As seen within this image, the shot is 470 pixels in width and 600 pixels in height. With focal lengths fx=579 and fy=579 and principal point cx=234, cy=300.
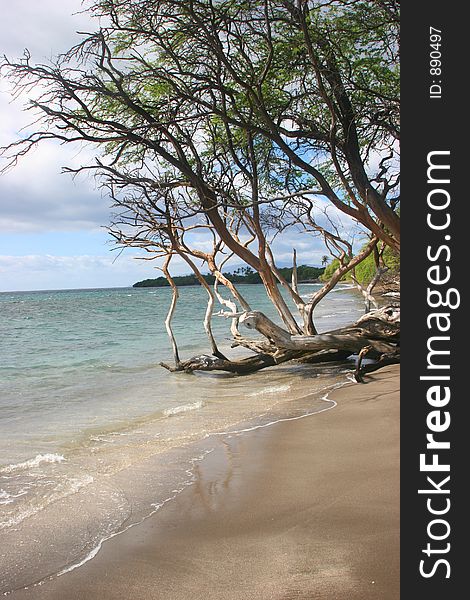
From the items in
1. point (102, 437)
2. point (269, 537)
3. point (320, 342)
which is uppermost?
point (320, 342)

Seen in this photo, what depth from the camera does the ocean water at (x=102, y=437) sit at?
4.52 m

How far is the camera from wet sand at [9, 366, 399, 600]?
3.40 meters

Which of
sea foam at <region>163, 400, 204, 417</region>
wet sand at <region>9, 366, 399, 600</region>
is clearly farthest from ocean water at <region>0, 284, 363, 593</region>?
wet sand at <region>9, 366, 399, 600</region>

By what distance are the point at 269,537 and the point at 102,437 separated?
4.67m

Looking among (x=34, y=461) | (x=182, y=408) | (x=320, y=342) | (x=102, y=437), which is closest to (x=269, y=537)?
A: (x=34, y=461)

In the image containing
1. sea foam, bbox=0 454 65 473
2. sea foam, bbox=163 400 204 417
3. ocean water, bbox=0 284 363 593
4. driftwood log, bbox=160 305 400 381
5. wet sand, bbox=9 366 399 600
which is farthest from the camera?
driftwood log, bbox=160 305 400 381

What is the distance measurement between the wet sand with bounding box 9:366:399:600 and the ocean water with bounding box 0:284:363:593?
0.31 meters

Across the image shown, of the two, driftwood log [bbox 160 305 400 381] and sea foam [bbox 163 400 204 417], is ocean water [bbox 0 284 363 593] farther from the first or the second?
driftwood log [bbox 160 305 400 381]

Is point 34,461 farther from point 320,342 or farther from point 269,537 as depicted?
point 320,342

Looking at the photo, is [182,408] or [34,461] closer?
[34,461]

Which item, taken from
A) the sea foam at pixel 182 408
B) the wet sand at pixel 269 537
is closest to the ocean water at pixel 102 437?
the sea foam at pixel 182 408

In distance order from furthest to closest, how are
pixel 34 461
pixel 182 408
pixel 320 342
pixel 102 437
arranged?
pixel 320 342 → pixel 182 408 → pixel 102 437 → pixel 34 461

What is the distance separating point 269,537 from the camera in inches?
159

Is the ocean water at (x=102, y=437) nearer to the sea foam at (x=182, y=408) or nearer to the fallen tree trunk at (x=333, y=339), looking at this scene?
the sea foam at (x=182, y=408)
